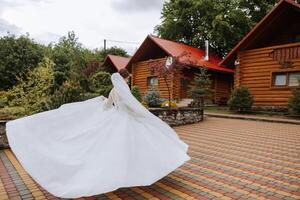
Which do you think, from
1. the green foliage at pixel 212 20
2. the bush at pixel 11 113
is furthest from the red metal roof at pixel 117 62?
the bush at pixel 11 113

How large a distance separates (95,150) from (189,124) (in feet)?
25.4

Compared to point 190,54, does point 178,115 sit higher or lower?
lower

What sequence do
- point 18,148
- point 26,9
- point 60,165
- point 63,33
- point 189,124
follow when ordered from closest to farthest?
point 60,165 → point 18,148 → point 189,124 → point 26,9 → point 63,33

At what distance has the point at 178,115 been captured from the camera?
10336 mm

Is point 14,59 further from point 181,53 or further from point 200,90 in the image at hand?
point 200,90

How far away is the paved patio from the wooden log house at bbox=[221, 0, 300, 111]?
863 centimetres

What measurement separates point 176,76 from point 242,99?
5453 mm

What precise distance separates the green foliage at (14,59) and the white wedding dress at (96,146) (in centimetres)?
1304

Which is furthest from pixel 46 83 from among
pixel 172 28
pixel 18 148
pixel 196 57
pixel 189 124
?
pixel 172 28

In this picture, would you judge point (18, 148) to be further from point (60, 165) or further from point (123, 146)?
point (123, 146)

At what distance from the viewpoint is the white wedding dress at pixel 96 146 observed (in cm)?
299

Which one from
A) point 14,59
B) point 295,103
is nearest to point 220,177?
point 295,103

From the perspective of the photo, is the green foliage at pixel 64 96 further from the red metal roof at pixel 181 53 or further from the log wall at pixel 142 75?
the log wall at pixel 142 75

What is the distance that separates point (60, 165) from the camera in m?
3.14
